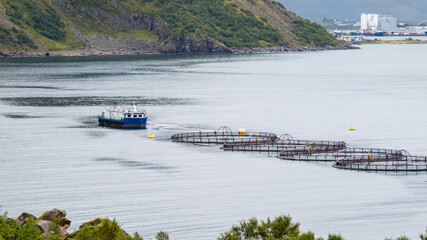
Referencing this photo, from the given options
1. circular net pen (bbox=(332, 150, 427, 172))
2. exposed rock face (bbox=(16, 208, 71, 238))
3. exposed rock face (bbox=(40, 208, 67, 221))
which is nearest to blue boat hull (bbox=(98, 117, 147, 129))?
circular net pen (bbox=(332, 150, 427, 172))

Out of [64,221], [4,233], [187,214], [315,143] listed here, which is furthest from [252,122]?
[4,233]

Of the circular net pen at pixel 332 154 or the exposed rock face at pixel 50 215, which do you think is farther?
the circular net pen at pixel 332 154

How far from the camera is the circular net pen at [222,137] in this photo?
147 m

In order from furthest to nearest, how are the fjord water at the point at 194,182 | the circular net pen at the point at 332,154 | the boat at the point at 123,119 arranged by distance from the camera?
the boat at the point at 123,119 → the circular net pen at the point at 332,154 → the fjord water at the point at 194,182

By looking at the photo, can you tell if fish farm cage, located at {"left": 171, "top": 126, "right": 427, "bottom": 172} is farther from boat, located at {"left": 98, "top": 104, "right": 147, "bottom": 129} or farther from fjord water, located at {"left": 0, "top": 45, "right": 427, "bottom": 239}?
boat, located at {"left": 98, "top": 104, "right": 147, "bottom": 129}

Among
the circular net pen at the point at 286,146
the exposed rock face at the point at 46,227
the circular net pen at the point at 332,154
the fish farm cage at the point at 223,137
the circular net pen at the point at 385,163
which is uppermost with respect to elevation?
the fish farm cage at the point at 223,137

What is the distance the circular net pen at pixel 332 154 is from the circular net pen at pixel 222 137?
35.5 ft

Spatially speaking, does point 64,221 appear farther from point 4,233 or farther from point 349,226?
point 349,226

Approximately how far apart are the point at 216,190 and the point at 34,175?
28.6 m

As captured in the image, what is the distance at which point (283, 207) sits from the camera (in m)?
101

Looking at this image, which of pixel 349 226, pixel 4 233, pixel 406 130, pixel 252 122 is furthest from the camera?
pixel 252 122

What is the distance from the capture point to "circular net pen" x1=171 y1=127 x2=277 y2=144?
147 metres

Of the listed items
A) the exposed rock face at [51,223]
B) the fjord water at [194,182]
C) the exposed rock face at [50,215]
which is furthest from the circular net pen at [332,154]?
the exposed rock face at [50,215]

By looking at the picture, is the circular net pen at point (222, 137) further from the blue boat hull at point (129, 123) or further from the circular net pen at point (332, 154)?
the blue boat hull at point (129, 123)
